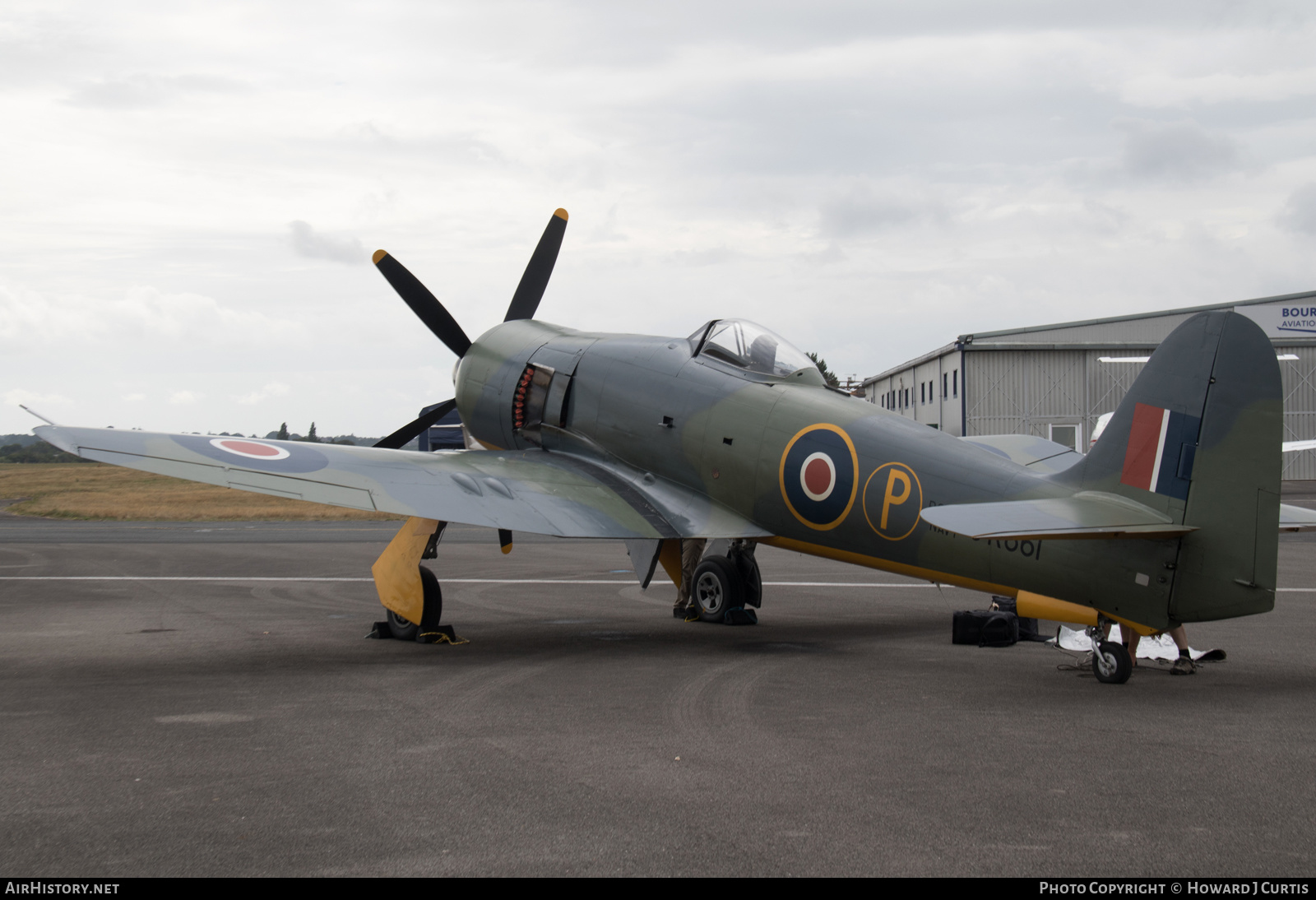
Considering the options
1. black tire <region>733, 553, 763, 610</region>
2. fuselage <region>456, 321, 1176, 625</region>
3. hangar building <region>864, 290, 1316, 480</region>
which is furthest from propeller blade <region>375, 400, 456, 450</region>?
hangar building <region>864, 290, 1316, 480</region>

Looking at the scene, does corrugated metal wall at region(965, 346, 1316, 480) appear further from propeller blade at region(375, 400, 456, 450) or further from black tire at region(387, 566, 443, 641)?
black tire at region(387, 566, 443, 641)

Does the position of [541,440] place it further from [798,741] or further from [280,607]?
[798,741]

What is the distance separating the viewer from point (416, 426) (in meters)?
14.2

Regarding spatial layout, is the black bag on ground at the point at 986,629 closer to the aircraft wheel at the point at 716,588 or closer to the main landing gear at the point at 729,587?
the main landing gear at the point at 729,587

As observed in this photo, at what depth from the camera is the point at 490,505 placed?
9883 millimetres

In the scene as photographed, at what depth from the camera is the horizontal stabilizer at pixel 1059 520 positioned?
6992 mm

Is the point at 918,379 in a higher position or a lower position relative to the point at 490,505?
→ higher

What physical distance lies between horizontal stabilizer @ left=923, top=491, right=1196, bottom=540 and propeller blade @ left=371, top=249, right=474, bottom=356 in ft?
27.5

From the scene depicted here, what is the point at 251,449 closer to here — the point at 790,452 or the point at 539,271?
the point at 790,452

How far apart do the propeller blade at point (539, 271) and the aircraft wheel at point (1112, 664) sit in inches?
347

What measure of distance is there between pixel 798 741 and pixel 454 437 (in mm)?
31141

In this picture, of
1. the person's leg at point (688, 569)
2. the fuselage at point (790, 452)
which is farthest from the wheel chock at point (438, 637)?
the person's leg at point (688, 569)

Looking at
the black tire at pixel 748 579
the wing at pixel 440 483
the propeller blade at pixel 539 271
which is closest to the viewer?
the wing at pixel 440 483

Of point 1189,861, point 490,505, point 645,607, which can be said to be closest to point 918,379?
point 645,607
